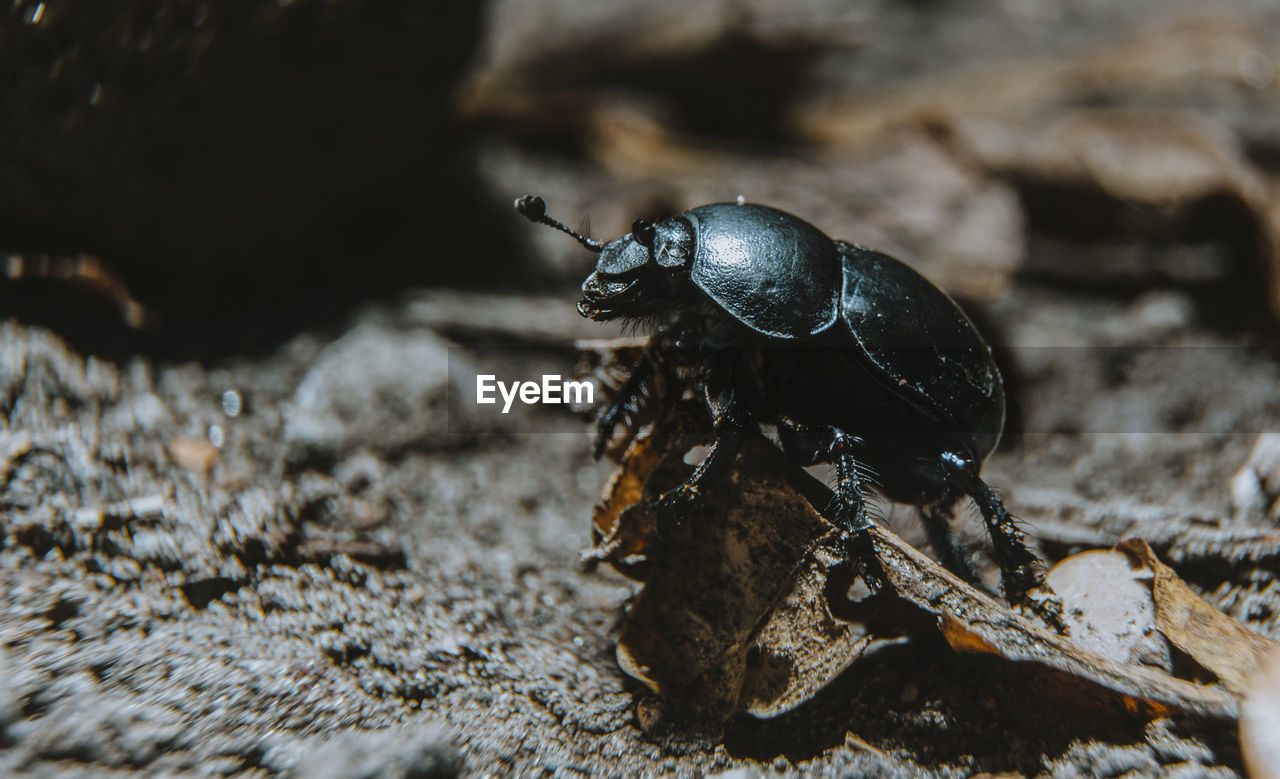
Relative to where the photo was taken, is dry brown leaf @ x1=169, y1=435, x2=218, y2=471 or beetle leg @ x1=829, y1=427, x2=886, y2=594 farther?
dry brown leaf @ x1=169, y1=435, x2=218, y2=471

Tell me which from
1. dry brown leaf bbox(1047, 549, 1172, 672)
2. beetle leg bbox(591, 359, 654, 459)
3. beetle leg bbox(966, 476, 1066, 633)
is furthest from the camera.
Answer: beetle leg bbox(591, 359, 654, 459)

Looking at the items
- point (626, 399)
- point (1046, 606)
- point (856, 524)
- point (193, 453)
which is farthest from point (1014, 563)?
point (193, 453)

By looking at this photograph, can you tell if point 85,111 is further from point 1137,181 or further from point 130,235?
point 1137,181

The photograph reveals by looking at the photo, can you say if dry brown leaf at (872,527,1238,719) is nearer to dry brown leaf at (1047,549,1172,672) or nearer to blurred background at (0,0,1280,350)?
dry brown leaf at (1047,549,1172,672)

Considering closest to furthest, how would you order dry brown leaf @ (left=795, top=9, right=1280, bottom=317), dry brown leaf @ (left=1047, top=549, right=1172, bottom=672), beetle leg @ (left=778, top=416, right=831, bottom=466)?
dry brown leaf @ (left=1047, top=549, right=1172, bottom=672) → beetle leg @ (left=778, top=416, right=831, bottom=466) → dry brown leaf @ (left=795, top=9, right=1280, bottom=317)

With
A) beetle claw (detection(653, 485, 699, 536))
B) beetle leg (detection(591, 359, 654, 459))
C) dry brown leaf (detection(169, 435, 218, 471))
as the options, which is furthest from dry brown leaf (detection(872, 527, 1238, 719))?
dry brown leaf (detection(169, 435, 218, 471))

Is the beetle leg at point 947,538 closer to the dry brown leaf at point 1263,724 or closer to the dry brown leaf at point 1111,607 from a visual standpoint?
the dry brown leaf at point 1111,607

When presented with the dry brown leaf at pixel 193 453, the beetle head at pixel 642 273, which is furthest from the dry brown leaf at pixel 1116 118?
the dry brown leaf at pixel 193 453

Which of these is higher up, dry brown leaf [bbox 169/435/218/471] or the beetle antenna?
the beetle antenna
